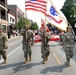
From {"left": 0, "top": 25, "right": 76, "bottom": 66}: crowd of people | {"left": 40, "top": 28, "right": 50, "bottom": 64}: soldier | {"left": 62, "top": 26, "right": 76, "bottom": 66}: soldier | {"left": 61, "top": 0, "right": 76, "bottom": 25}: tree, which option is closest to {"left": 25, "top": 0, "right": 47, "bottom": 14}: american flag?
{"left": 0, "top": 25, "right": 76, "bottom": 66}: crowd of people

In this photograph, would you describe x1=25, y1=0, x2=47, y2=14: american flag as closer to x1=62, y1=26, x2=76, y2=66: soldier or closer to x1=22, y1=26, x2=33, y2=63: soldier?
x1=22, y1=26, x2=33, y2=63: soldier

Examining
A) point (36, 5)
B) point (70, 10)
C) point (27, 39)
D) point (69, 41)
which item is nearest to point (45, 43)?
point (27, 39)

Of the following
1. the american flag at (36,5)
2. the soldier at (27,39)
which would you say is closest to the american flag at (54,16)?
the american flag at (36,5)

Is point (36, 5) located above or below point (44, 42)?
above

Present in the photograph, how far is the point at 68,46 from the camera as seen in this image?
11.6m

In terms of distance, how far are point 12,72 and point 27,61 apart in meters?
2.67

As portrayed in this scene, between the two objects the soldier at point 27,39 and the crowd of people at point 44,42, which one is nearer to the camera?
the crowd of people at point 44,42

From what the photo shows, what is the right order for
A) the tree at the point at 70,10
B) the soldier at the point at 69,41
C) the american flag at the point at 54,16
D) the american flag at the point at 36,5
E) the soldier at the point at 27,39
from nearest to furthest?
the soldier at the point at 69,41 → the soldier at the point at 27,39 → the american flag at the point at 36,5 → the american flag at the point at 54,16 → the tree at the point at 70,10

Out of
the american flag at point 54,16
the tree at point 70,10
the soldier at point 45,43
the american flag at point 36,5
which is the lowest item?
the soldier at point 45,43

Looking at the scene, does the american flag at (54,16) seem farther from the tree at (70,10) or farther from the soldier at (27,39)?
the tree at (70,10)

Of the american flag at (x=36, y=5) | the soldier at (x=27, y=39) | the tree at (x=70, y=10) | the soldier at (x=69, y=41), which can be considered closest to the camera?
the soldier at (x=69, y=41)

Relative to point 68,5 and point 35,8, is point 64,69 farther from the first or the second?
point 68,5

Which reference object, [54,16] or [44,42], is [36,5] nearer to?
[54,16]

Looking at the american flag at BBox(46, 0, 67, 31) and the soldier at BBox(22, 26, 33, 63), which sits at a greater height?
the american flag at BBox(46, 0, 67, 31)
